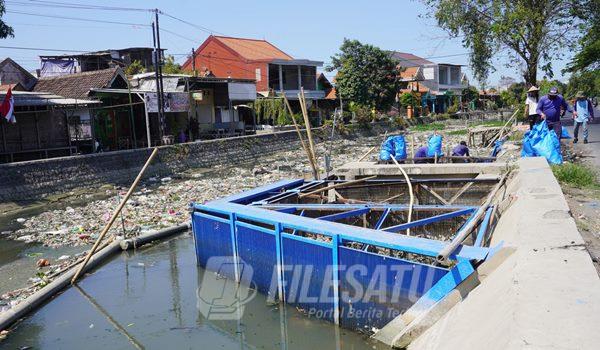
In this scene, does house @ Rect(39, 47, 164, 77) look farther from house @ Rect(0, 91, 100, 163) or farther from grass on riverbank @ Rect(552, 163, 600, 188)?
grass on riverbank @ Rect(552, 163, 600, 188)

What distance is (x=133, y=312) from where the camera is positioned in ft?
22.9

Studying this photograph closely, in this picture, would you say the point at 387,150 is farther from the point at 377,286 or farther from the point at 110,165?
the point at 110,165

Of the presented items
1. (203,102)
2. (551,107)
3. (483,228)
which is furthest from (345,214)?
(203,102)

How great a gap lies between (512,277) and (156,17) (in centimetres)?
2297

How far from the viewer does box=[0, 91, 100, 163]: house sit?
57.7 feet

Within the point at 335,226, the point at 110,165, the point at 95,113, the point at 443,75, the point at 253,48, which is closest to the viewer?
the point at 335,226

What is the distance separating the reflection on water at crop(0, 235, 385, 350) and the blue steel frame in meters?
0.39

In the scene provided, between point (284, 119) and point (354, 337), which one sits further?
point (284, 119)

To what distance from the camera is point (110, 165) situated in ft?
62.1

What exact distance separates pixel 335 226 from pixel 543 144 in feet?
18.1

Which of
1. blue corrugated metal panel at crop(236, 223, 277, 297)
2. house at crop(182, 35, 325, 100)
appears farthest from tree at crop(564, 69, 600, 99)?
blue corrugated metal panel at crop(236, 223, 277, 297)

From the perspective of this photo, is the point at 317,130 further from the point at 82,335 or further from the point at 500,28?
the point at 82,335

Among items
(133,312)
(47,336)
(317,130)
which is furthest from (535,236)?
(317,130)

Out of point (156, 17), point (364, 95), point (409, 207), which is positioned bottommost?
point (409, 207)
